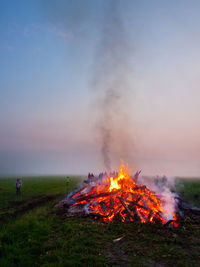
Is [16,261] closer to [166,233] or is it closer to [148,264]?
[148,264]

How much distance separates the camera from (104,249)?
7.23 meters

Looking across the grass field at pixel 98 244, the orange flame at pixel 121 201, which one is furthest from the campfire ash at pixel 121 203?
the grass field at pixel 98 244

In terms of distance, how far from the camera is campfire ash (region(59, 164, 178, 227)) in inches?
434

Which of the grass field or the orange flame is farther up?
the orange flame

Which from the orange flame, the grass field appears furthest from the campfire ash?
the grass field

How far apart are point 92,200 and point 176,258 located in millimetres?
8038

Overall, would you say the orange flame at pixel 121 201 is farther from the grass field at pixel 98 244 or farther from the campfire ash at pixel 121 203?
the grass field at pixel 98 244

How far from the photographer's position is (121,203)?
12266mm

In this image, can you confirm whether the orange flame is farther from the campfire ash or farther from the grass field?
the grass field

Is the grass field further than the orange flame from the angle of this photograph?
No

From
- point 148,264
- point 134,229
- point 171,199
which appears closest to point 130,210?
point 134,229

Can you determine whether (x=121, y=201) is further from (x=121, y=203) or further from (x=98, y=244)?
(x=98, y=244)

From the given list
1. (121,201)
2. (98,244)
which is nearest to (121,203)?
(121,201)

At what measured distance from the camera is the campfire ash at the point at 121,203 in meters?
11.0
